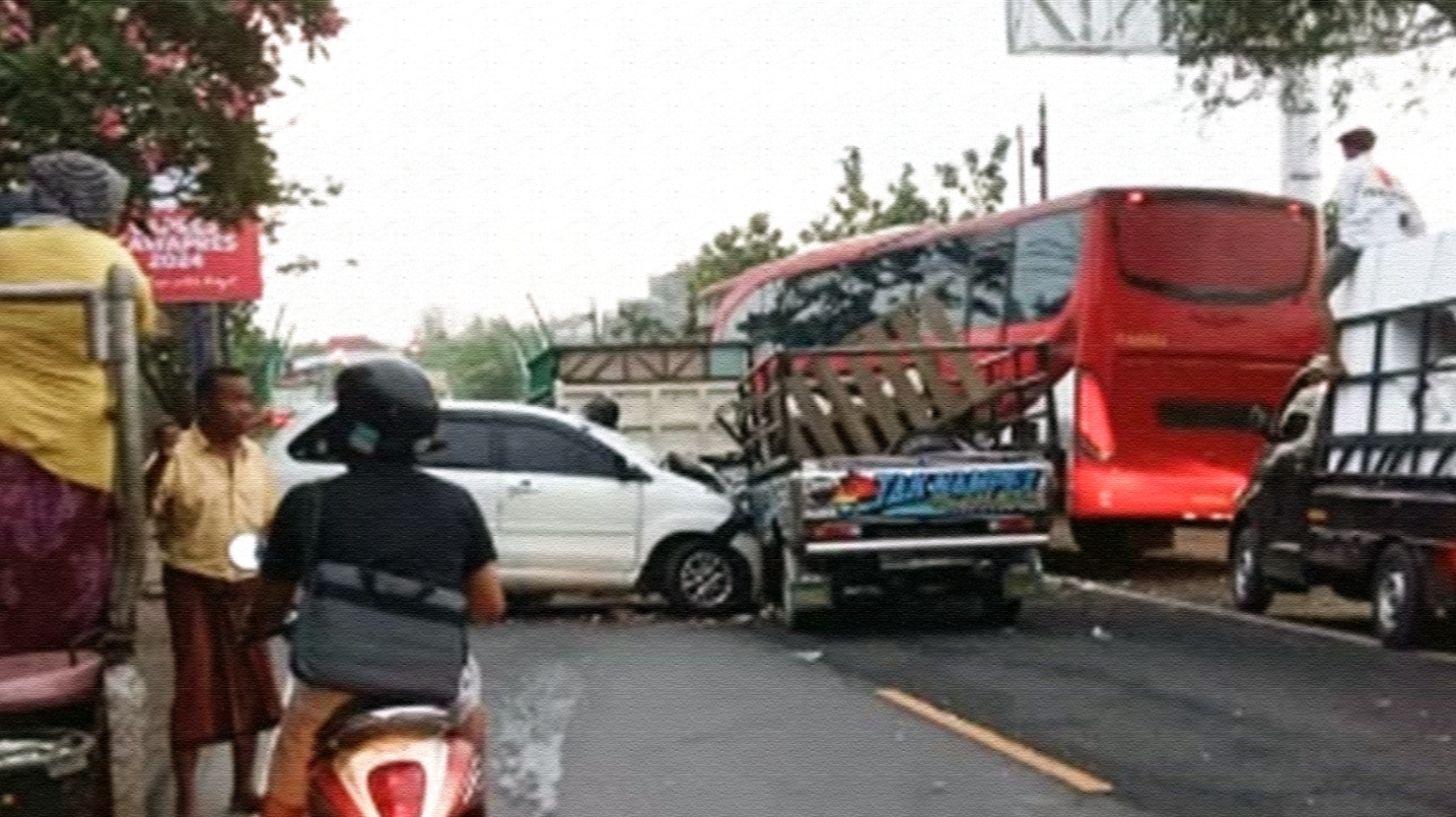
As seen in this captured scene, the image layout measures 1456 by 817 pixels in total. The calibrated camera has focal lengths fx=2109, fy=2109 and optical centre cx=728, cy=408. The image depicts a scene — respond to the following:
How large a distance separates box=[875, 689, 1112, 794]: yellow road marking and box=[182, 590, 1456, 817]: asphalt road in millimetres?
67

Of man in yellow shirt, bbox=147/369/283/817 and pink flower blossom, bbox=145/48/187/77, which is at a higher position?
pink flower blossom, bbox=145/48/187/77

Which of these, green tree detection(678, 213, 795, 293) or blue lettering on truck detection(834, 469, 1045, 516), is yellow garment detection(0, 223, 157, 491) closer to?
blue lettering on truck detection(834, 469, 1045, 516)

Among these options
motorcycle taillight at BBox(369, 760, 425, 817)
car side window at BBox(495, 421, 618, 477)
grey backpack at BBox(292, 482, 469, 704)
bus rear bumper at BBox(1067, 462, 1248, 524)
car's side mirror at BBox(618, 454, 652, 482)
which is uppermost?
grey backpack at BBox(292, 482, 469, 704)

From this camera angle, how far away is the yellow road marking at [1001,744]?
8383 mm

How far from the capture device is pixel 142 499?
5.14 metres

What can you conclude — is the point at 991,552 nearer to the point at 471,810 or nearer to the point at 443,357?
the point at 471,810

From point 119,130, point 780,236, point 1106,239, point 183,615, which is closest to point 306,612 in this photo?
point 183,615

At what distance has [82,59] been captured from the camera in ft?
25.0

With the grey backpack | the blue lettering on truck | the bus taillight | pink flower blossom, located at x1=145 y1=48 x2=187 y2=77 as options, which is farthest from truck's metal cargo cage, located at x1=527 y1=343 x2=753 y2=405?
the grey backpack

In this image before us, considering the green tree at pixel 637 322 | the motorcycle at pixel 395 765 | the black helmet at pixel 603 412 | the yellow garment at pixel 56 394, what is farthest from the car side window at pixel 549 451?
the green tree at pixel 637 322

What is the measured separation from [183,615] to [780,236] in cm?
5257

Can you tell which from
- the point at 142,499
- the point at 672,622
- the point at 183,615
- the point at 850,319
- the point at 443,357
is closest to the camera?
the point at 142,499

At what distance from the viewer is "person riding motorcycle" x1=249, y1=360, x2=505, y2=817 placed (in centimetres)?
473

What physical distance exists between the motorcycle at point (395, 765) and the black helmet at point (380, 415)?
0.57m
